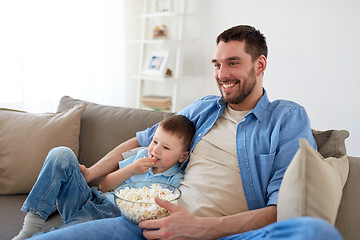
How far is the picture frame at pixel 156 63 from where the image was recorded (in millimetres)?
3586

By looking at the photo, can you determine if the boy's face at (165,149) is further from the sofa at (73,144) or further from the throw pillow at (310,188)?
the throw pillow at (310,188)

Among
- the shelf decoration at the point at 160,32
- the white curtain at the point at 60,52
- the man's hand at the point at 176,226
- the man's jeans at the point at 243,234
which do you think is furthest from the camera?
the shelf decoration at the point at 160,32

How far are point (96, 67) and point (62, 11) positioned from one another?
618 millimetres

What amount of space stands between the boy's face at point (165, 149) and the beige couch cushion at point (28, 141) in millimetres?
581

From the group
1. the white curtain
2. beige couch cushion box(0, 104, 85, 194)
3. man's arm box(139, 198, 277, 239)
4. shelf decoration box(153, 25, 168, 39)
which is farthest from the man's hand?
shelf decoration box(153, 25, 168, 39)

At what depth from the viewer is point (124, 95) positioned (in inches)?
152

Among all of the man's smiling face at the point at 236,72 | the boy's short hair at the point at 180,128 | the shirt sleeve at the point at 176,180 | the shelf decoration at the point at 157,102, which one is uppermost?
the man's smiling face at the point at 236,72

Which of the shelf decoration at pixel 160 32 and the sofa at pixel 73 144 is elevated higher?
the shelf decoration at pixel 160 32

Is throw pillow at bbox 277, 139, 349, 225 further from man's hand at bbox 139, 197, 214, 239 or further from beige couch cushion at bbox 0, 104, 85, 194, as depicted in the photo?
beige couch cushion at bbox 0, 104, 85, 194

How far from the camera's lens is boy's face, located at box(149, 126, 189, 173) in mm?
1584

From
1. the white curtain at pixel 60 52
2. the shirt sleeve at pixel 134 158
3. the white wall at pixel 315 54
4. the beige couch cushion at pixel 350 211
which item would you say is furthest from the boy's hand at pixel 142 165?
the white wall at pixel 315 54

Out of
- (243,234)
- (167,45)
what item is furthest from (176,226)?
(167,45)

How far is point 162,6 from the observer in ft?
12.5

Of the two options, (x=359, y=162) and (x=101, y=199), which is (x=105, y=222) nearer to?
(x=101, y=199)
